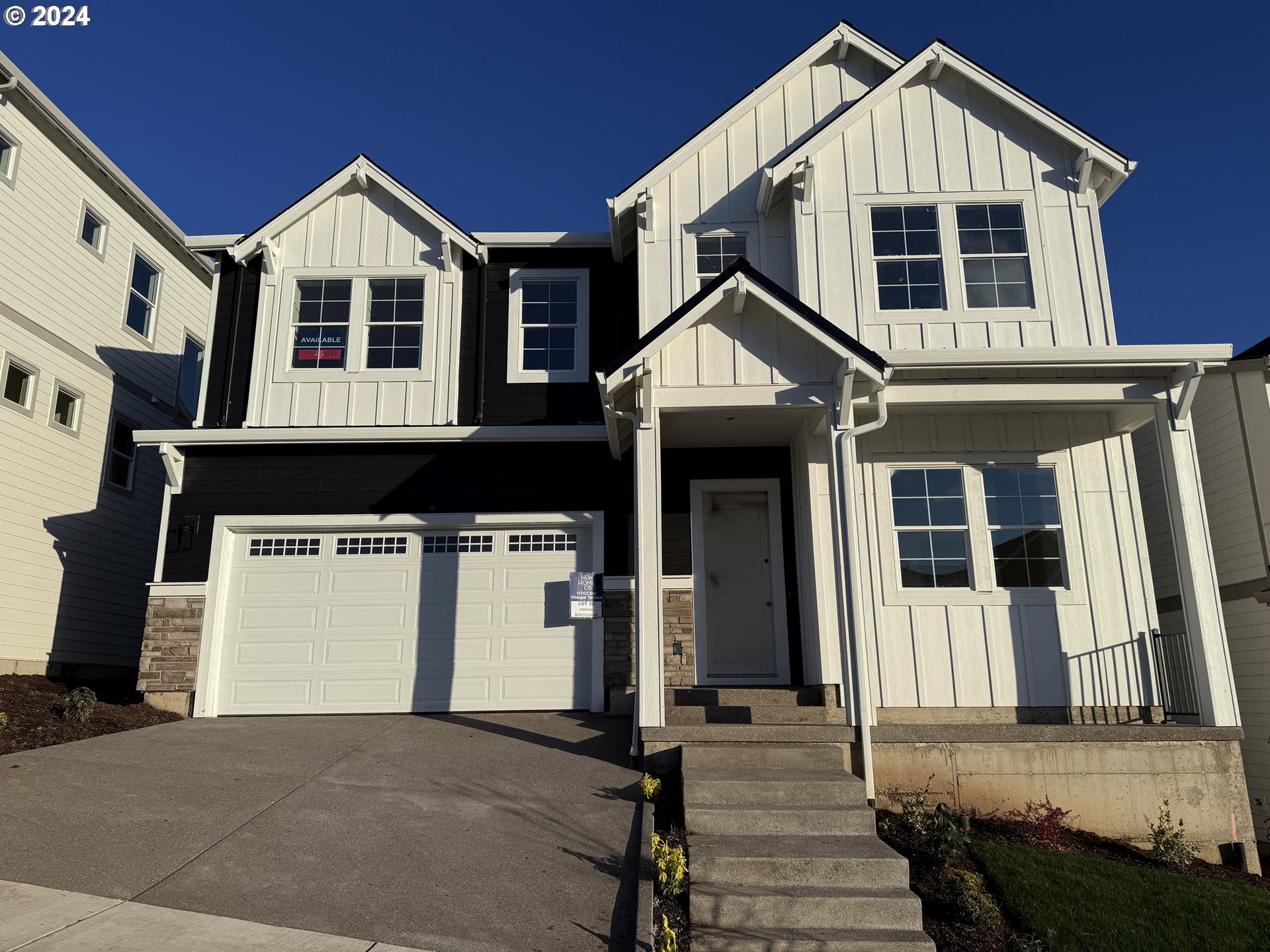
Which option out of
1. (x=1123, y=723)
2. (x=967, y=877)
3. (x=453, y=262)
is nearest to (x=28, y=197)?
(x=453, y=262)

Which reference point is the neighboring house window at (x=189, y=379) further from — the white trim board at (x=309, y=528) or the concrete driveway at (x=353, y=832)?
the concrete driveway at (x=353, y=832)

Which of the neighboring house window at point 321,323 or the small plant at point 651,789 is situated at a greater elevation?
the neighboring house window at point 321,323

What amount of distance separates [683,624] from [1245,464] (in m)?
7.45

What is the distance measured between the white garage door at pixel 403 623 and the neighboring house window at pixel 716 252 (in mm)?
3511

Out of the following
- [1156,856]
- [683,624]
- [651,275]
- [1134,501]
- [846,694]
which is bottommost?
[1156,856]

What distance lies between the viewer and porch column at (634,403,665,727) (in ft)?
24.8

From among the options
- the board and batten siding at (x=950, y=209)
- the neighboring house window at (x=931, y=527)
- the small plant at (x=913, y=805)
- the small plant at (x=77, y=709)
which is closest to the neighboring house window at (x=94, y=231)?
the small plant at (x=77, y=709)

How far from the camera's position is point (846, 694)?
7715mm

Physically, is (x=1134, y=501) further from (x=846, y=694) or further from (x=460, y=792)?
(x=460, y=792)

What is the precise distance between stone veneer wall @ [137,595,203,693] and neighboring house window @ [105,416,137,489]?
4.05 metres

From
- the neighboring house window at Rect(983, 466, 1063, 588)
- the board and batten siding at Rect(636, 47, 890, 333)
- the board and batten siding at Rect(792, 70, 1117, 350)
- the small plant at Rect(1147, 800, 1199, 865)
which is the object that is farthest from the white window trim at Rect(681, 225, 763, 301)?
the small plant at Rect(1147, 800, 1199, 865)

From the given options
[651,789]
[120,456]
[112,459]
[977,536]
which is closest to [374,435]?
[112,459]

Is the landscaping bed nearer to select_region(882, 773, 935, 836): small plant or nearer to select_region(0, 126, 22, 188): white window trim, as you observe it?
select_region(882, 773, 935, 836): small plant

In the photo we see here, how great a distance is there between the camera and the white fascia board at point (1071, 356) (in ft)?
28.1
